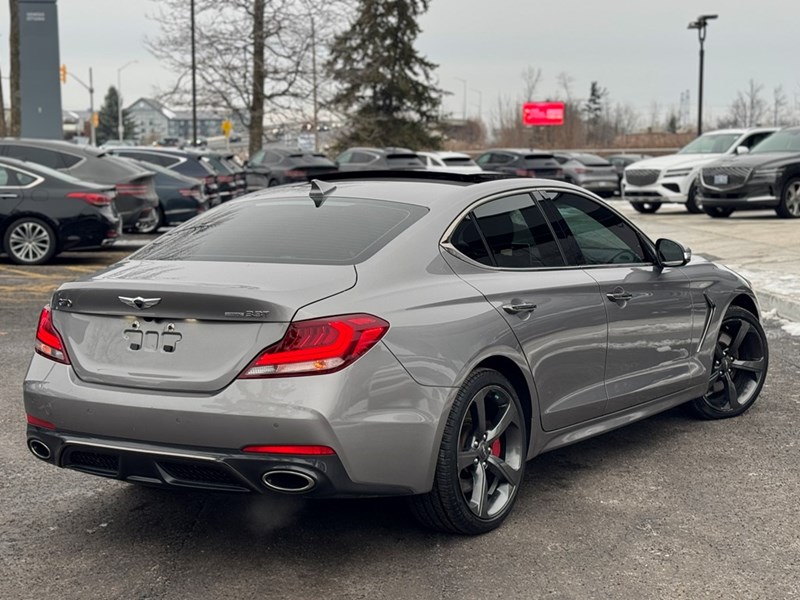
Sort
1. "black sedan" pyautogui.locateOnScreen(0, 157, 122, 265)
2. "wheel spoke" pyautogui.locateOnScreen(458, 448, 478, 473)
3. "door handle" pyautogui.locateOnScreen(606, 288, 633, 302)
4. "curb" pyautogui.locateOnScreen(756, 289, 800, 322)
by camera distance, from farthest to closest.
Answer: "black sedan" pyautogui.locateOnScreen(0, 157, 122, 265), "curb" pyautogui.locateOnScreen(756, 289, 800, 322), "door handle" pyautogui.locateOnScreen(606, 288, 633, 302), "wheel spoke" pyautogui.locateOnScreen(458, 448, 478, 473)

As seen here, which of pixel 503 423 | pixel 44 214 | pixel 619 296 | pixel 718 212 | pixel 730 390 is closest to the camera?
pixel 503 423

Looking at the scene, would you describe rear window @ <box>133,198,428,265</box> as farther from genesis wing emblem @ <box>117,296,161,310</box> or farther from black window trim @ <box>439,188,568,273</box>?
genesis wing emblem @ <box>117,296,161,310</box>

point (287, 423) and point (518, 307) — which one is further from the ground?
point (518, 307)

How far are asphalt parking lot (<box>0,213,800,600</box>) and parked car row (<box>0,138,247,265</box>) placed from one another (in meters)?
9.73

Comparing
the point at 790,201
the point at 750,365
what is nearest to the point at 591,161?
the point at 790,201

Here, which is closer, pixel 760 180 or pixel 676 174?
pixel 760 180

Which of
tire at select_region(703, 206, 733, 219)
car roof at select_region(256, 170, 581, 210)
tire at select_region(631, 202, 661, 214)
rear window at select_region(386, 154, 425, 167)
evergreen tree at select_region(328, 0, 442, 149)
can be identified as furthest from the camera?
evergreen tree at select_region(328, 0, 442, 149)

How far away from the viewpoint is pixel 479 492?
487cm

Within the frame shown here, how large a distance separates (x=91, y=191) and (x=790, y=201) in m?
13.2

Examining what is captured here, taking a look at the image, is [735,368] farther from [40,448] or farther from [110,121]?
[110,121]

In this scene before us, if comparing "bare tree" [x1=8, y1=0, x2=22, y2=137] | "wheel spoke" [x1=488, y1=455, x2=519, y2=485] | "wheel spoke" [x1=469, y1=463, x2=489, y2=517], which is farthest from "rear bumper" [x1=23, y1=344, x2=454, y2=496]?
"bare tree" [x1=8, y1=0, x2=22, y2=137]

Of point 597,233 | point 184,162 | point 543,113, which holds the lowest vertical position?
point 597,233

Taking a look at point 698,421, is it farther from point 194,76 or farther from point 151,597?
point 194,76

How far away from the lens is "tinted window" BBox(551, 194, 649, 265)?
5.89m
